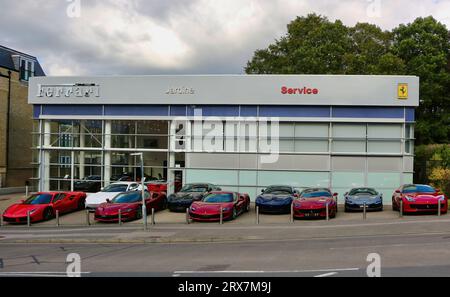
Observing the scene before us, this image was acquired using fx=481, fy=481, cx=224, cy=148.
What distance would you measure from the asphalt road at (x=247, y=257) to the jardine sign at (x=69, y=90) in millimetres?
17242

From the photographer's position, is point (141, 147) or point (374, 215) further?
point (141, 147)

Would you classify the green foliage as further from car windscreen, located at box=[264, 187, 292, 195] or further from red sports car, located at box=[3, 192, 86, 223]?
red sports car, located at box=[3, 192, 86, 223]

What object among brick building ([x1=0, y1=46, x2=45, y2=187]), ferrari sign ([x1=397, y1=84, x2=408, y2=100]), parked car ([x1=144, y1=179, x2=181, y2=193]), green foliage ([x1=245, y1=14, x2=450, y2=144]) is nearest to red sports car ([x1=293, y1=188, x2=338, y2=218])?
ferrari sign ([x1=397, y1=84, x2=408, y2=100])

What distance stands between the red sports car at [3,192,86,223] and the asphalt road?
6.52 metres

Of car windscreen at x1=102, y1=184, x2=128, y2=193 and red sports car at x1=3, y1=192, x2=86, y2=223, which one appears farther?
car windscreen at x1=102, y1=184, x2=128, y2=193

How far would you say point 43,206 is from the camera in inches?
910

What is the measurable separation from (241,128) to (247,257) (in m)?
18.3

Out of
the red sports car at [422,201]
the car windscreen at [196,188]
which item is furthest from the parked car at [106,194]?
the red sports car at [422,201]

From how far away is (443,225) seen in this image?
1694 centimetres

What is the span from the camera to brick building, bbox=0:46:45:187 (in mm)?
41500

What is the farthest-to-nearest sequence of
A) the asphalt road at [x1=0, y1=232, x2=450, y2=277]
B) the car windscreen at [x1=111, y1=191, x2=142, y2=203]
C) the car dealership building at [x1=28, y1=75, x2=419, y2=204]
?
1. the car dealership building at [x1=28, y1=75, x2=419, y2=204]
2. the car windscreen at [x1=111, y1=191, x2=142, y2=203]
3. the asphalt road at [x1=0, y1=232, x2=450, y2=277]

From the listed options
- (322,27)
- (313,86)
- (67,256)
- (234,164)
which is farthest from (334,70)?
(67,256)
